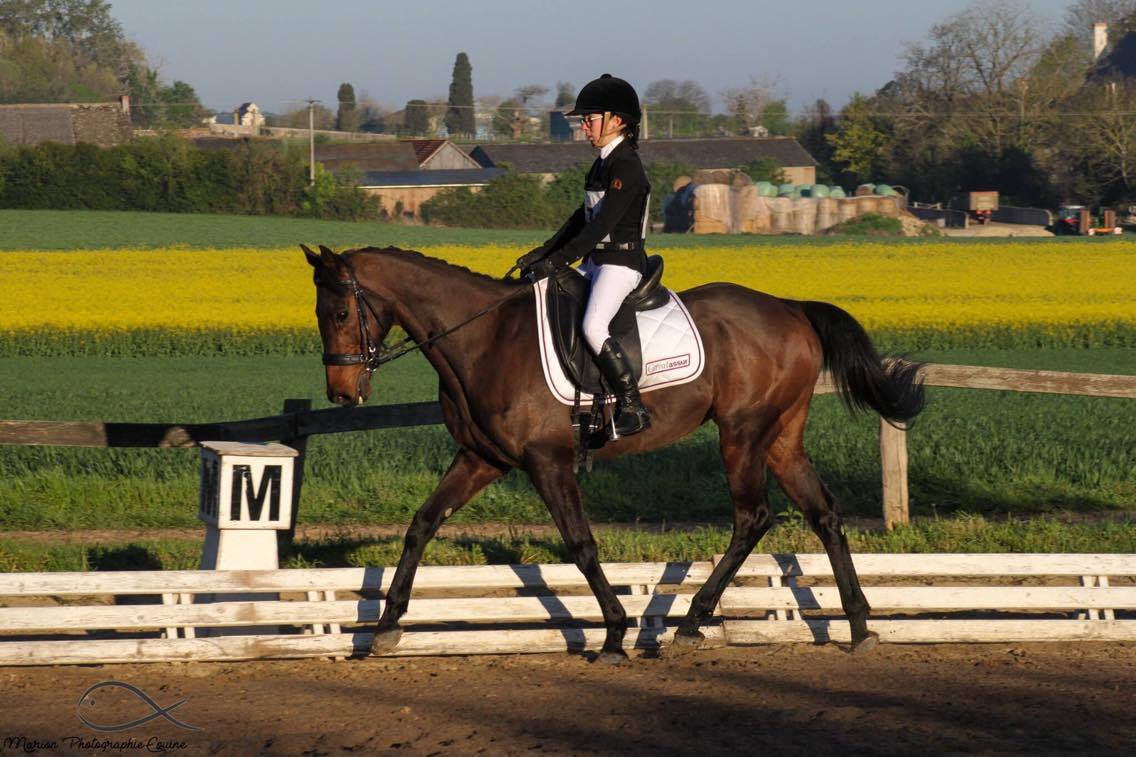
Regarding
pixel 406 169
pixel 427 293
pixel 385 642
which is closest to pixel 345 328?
pixel 427 293

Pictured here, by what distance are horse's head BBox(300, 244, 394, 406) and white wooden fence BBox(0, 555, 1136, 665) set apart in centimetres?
105

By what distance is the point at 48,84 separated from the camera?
5094 inches

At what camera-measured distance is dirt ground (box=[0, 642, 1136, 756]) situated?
551 cm

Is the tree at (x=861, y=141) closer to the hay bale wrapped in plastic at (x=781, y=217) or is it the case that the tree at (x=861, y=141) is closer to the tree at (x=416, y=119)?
the hay bale wrapped in plastic at (x=781, y=217)

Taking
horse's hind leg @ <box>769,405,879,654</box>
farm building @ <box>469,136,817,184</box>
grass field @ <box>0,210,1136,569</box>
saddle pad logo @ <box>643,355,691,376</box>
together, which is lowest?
grass field @ <box>0,210,1136,569</box>

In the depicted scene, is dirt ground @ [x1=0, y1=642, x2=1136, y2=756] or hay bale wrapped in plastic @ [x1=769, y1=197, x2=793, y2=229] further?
hay bale wrapped in plastic @ [x1=769, y1=197, x2=793, y2=229]

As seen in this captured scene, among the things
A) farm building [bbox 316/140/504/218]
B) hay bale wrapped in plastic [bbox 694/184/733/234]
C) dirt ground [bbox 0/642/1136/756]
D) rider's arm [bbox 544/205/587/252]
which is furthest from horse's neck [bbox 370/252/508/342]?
farm building [bbox 316/140/504/218]

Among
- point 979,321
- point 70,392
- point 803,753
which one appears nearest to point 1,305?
point 70,392

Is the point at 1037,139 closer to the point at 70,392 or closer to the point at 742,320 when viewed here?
the point at 70,392

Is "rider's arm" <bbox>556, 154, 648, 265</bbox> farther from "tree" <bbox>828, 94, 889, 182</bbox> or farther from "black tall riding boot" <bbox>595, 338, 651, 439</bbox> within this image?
"tree" <bbox>828, 94, 889, 182</bbox>

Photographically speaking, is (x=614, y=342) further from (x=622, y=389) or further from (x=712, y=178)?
(x=712, y=178)

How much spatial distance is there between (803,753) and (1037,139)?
3132 inches

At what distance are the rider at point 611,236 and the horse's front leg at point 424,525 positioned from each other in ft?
2.53

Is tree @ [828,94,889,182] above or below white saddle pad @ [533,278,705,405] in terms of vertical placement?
above
